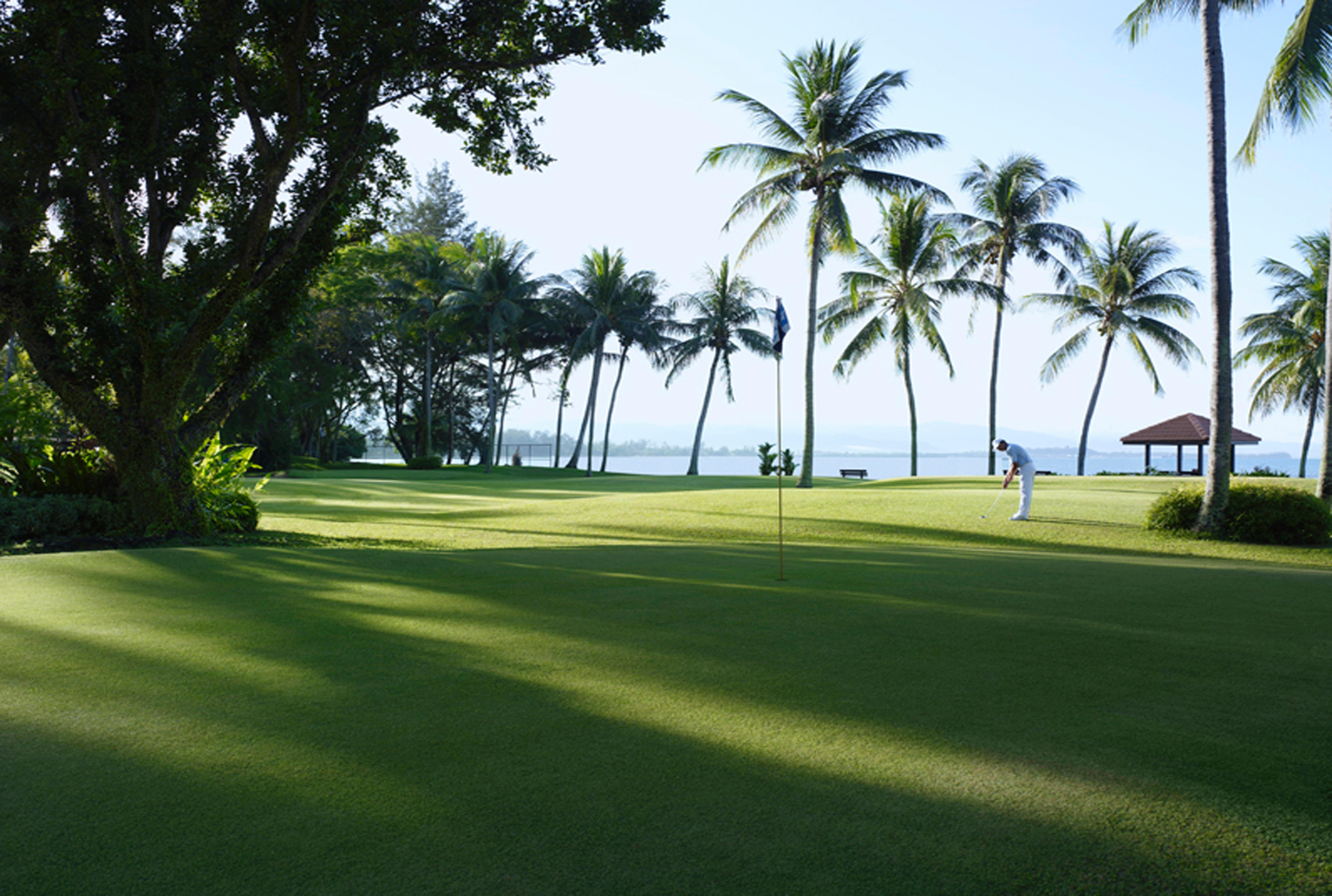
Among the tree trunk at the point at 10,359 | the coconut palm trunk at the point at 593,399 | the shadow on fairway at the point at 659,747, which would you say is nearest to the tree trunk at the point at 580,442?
the coconut palm trunk at the point at 593,399

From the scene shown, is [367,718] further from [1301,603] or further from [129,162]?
[129,162]

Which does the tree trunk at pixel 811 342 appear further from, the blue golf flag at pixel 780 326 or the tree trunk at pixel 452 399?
the tree trunk at pixel 452 399

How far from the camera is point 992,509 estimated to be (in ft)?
52.9

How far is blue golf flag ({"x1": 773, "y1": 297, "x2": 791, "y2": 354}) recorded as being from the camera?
310 inches

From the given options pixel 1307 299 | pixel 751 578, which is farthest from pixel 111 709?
pixel 1307 299

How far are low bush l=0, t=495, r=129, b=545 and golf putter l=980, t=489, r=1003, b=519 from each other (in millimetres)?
13818

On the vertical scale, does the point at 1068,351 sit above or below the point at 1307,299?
below

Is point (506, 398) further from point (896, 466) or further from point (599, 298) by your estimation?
point (896, 466)

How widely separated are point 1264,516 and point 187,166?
16.8m

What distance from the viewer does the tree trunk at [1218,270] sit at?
13.1 meters

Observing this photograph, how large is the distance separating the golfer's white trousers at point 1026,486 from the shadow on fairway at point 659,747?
8921 millimetres

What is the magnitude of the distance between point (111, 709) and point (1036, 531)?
13553 mm

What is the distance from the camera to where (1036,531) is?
13945 millimetres

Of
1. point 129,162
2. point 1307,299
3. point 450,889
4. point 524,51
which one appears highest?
point 1307,299
